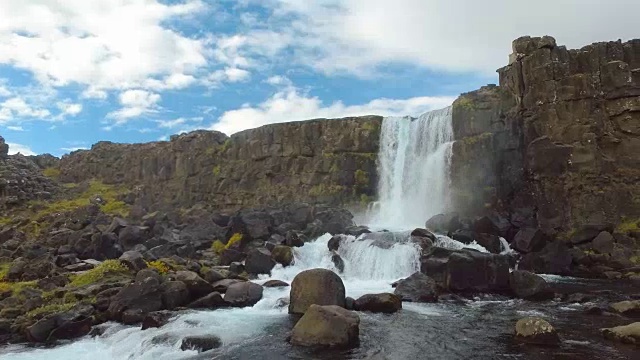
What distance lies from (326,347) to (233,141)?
5010 cm

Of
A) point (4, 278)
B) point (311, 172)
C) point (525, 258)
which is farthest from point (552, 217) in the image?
point (4, 278)

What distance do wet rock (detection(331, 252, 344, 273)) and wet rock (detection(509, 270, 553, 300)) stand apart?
9.89 meters

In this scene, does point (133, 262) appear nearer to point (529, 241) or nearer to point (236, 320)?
point (236, 320)

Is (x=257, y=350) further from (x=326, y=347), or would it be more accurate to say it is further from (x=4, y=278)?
(x=4, y=278)

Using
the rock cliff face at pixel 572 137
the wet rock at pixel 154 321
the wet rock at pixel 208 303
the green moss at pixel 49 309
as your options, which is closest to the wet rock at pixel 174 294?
the wet rock at pixel 208 303

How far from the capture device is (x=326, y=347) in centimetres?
1590

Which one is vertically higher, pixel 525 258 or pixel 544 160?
pixel 544 160

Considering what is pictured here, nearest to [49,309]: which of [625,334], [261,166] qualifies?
[625,334]

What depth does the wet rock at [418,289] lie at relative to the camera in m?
23.1

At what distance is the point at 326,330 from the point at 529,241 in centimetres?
2103

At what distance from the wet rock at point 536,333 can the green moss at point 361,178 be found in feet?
117

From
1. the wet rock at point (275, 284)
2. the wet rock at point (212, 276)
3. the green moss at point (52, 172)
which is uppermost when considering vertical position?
the green moss at point (52, 172)

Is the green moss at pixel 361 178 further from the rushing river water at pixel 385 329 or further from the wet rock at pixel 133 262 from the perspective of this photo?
the wet rock at pixel 133 262

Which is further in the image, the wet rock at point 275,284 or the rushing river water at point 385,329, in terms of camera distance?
the wet rock at point 275,284
